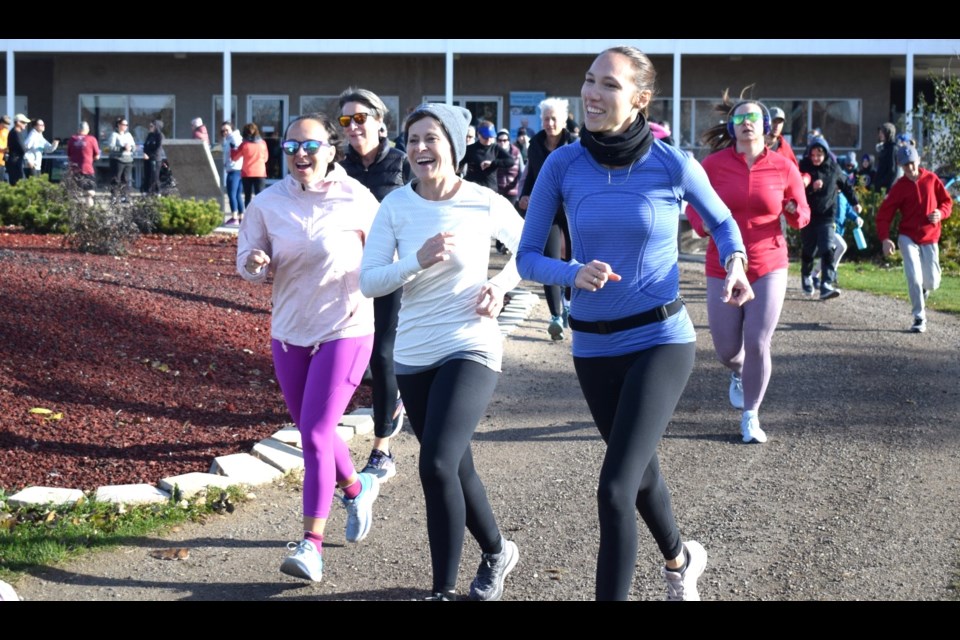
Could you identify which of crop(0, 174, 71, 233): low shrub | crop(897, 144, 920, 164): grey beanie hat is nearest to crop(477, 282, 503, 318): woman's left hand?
crop(897, 144, 920, 164): grey beanie hat

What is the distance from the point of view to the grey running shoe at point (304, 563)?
17.0 feet

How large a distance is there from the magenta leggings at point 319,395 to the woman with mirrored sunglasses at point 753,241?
3.03 metres

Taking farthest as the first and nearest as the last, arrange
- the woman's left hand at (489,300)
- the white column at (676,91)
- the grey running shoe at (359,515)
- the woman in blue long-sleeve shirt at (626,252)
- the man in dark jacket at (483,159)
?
the white column at (676,91) → the man in dark jacket at (483,159) → the grey running shoe at (359,515) → the woman's left hand at (489,300) → the woman in blue long-sleeve shirt at (626,252)

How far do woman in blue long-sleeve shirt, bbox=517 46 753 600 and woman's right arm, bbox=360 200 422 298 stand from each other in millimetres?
505

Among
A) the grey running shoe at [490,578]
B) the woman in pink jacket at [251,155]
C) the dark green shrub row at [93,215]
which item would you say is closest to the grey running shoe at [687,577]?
the grey running shoe at [490,578]

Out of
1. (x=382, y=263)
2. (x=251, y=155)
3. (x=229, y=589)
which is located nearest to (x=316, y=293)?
(x=382, y=263)

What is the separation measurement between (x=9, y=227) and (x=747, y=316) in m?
12.8

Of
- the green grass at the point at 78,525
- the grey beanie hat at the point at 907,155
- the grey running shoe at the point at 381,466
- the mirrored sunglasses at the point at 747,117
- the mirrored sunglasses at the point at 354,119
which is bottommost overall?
the green grass at the point at 78,525

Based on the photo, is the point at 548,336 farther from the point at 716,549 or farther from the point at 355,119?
the point at 716,549

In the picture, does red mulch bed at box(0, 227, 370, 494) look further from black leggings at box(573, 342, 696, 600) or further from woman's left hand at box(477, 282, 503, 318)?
black leggings at box(573, 342, 696, 600)

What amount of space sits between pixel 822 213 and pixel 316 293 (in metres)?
10.6

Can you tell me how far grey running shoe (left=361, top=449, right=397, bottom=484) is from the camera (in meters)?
7.01

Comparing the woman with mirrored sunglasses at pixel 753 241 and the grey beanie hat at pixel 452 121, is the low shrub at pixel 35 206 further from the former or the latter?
the grey beanie hat at pixel 452 121

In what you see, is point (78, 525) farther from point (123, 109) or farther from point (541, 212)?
point (123, 109)
